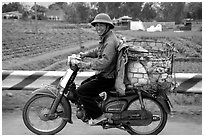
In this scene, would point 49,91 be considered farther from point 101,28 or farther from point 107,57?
point 101,28

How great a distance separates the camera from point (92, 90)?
4230mm

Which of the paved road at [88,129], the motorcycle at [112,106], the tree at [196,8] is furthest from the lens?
the tree at [196,8]

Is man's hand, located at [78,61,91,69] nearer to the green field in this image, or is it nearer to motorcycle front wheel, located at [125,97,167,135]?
motorcycle front wheel, located at [125,97,167,135]

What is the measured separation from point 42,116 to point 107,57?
3.70ft

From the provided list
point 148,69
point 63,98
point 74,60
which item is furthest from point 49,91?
point 148,69

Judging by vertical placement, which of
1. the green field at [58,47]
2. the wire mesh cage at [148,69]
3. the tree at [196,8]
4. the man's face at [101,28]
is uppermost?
the tree at [196,8]

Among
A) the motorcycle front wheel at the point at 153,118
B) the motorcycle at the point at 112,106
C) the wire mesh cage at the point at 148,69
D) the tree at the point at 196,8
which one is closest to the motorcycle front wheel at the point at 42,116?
the motorcycle at the point at 112,106

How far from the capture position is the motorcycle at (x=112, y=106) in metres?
4.33

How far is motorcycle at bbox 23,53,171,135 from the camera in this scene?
14.2 ft

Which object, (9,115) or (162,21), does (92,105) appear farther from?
(162,21)

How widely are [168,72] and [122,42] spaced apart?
25.1 inches

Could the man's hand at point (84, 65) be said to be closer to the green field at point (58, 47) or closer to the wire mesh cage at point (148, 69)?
the wire mesh cage at point (148, 69)

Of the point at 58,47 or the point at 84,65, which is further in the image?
the point at 58,47

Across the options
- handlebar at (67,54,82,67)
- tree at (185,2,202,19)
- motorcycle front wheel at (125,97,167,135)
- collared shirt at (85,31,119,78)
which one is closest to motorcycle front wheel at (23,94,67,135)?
handlebar at (67,54,82,67)
